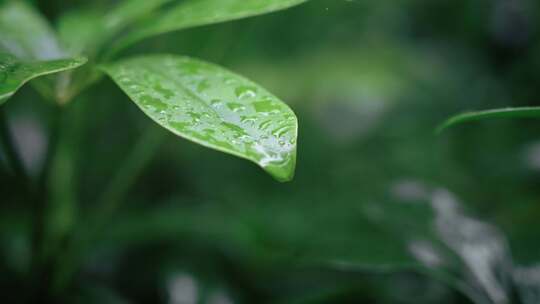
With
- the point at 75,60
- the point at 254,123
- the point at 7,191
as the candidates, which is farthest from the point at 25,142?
the point at 254,123

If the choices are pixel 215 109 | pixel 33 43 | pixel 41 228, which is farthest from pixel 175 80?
A: pixel 41 228

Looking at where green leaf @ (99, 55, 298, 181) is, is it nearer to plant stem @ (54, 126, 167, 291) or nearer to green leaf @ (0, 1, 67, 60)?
green leaf @ (0, 1, 67, 60)

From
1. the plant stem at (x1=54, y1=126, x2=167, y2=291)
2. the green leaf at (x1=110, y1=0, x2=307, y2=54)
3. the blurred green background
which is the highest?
the green leaf at (x1=110, y1=0, x2=307, y2=54)

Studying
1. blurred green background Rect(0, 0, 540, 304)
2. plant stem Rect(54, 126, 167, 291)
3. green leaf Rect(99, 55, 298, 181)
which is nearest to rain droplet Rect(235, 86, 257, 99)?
green leaf Rect(99, 55, 298, 181)

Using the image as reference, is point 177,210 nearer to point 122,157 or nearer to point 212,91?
point 122,157

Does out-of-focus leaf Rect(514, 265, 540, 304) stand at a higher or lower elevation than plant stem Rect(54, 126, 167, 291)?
lower

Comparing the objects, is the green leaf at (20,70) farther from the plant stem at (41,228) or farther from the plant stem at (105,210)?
the plant stem at (105,210)

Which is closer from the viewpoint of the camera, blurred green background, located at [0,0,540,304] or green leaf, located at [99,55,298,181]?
green leaf, located at [99,55,298,181]

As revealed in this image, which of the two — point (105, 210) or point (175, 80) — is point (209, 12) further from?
point (105, 210)
